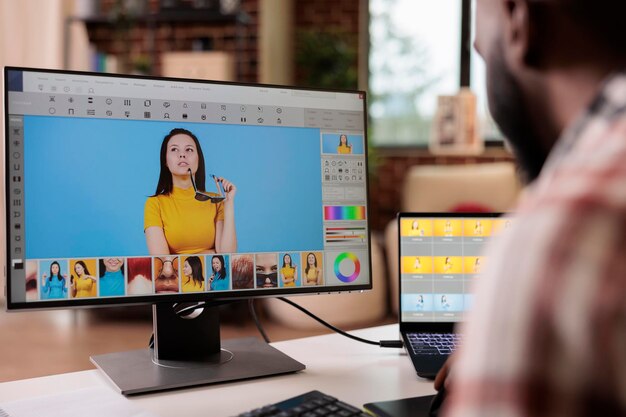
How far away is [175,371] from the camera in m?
1.04

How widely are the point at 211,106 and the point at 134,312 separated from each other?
10.2ft

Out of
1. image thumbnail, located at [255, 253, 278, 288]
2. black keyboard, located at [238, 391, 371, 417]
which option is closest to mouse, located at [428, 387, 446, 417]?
black keyboard, located at [238, 391, 371, 417]

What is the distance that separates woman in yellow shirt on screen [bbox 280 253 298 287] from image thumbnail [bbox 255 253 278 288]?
1 cm

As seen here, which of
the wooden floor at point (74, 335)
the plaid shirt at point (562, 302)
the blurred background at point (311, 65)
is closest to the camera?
the plaid shirt at point (562, 302)

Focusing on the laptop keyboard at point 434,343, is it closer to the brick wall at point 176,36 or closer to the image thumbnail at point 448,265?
the image thumbnail at point 448,265

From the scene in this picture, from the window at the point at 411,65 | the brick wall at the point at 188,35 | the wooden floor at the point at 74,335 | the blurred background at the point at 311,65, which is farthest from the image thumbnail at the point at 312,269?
the window at the point at 411,65

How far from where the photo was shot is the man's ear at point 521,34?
1.61 feet

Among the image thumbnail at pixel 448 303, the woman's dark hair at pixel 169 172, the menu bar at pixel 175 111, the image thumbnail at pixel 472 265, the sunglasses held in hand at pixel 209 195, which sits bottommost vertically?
the image thumbnail at pixel 448 303

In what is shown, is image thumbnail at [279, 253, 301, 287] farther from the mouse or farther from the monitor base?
the mouse

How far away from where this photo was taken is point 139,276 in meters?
1.03

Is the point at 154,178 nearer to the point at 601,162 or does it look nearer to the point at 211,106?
the point at 211,106

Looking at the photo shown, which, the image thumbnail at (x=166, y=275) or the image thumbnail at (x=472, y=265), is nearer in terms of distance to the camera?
the image thumbnail at (x=166, y=275)

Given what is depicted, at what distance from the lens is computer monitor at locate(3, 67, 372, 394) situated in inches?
38.7

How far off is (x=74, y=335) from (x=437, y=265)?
9.12 feet
